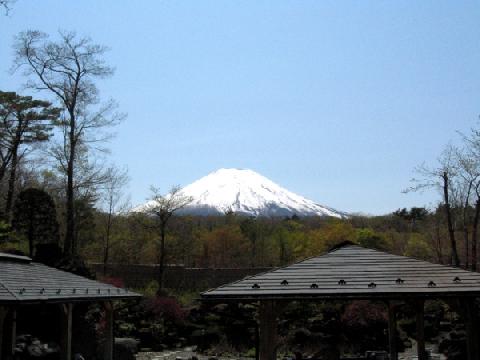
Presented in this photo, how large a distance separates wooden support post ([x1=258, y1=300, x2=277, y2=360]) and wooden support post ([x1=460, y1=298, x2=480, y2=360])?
3.26 metres

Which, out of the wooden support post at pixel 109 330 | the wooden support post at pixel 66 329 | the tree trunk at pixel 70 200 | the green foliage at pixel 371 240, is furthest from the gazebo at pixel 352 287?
the green foliage at pixel 371 240

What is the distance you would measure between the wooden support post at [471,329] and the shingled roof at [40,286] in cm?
747

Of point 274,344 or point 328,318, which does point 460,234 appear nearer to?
point 328,318

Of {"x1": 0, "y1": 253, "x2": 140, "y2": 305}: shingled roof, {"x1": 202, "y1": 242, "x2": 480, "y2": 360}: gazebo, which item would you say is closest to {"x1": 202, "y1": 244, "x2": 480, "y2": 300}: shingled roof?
{"x1": 202, "y1": 242, "x2": 480, "y2": 360}: gazebo

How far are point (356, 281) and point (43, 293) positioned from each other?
5991mm

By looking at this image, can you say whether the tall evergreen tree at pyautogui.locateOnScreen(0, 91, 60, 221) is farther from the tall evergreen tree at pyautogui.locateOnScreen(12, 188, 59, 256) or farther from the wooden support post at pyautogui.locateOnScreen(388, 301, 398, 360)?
the wooden support post at pyautogui.locateOnScreen(388, 301, 398, 360)

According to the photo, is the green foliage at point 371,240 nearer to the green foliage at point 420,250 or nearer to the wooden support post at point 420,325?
the green foliage at point 420,250

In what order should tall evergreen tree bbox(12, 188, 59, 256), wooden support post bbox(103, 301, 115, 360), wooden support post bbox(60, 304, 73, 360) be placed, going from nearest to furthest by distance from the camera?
wooden support post bbox(60, 304, 73, 360) → wooden support post bbox(103, 301, 115, 360) → tall evergreen tree bbox(12, 188, 59, 256)

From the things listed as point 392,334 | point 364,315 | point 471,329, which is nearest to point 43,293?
point 392,334

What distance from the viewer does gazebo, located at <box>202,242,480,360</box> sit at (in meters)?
9.63

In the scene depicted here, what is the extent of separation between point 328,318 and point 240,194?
303ft

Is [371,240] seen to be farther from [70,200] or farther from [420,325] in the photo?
[420,325]

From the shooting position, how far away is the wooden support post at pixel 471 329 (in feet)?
32.6

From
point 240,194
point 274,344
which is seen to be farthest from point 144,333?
point 240,194
